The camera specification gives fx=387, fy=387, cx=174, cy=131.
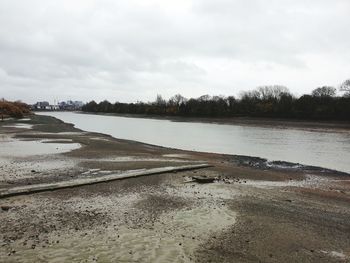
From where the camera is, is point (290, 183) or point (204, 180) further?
point (290, 183)

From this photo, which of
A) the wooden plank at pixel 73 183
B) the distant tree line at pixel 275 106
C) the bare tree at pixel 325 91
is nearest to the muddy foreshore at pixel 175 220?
the wooden plank at pixel 73 183

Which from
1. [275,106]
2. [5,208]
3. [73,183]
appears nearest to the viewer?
[5,208]

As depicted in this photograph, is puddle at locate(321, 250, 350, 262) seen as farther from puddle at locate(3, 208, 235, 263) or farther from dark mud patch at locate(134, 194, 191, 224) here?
dark mud patch at locate(134, 194, 191, 224)

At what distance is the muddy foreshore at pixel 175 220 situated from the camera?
840 cm

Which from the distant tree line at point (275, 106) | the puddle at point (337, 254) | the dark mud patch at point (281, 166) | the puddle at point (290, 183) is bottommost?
the dark mud patch at point (281, 166)

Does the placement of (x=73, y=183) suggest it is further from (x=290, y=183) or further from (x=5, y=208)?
(x=290, y=183)

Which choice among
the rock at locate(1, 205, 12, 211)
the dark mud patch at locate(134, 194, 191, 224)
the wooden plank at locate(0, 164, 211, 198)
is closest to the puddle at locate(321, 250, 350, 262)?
the dark mud patch at locate(134, 194, 191, 224)

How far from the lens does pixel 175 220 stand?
1091 centimetres

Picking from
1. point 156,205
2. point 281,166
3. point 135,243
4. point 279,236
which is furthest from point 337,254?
point 281,166

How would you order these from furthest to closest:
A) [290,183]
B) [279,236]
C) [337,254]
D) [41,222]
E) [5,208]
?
[290,183] → [5,208] → [41,222] → [279,236] → [337,254]

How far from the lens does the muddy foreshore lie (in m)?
8.40

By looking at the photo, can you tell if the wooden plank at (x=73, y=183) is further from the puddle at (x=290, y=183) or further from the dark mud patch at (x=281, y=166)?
the dark mud patch at (x=281, y=166)

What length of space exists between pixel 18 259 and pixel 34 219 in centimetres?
298

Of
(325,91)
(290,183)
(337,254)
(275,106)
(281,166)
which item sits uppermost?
(325,91)
